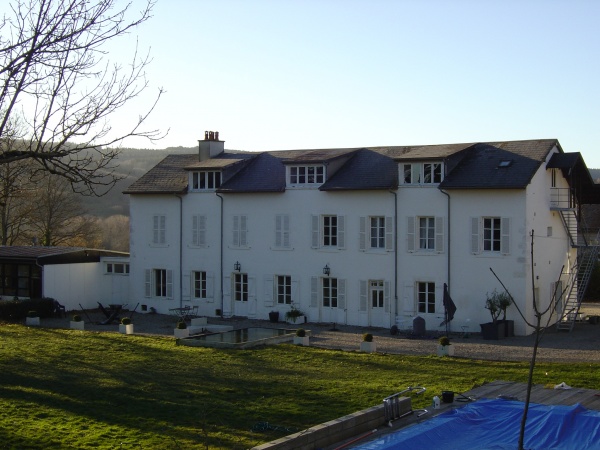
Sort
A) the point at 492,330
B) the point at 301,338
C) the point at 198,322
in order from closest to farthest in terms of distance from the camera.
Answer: the point at 301,338
the point at 492,330
the point at 198,322

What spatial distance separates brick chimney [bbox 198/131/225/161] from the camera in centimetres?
3622

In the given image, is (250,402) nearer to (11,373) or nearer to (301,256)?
(11,373)

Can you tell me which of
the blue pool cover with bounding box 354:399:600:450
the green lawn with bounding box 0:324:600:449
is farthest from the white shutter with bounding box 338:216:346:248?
the blue pool cover with bounding box 354:399:600:450

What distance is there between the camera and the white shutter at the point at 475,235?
1095 inches

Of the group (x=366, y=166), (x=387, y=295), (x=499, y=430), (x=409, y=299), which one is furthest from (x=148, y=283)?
(x=499, y=430)

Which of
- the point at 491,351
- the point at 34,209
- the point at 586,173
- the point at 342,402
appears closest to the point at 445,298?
the point at 491,351

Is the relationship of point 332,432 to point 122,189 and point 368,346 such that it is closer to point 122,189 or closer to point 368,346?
point 368,346

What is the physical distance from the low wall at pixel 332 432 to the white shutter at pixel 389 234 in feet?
50.3

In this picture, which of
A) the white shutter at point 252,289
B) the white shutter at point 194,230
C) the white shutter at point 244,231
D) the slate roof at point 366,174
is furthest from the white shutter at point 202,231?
the slate roof at point 366,174

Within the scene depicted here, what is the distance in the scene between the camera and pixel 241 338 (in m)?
25.6

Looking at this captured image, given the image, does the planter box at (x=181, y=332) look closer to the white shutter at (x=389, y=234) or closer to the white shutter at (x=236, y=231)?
the white shutter at (x=236, y=231)

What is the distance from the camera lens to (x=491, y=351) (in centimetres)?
2369

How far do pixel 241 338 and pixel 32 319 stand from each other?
9306 mm

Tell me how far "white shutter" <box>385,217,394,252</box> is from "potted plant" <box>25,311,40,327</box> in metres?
13.2
